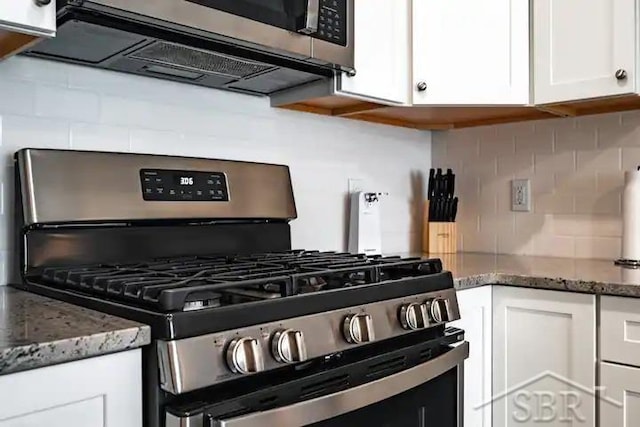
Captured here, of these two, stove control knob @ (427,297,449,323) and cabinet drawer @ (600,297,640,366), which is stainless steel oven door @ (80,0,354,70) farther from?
cabinet drawer @ (600,297,640,366)

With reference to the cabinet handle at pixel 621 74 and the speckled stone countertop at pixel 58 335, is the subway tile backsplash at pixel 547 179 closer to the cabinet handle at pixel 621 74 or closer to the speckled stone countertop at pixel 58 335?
the cabinet handle at pixel 621 74

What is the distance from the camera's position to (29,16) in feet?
3.55

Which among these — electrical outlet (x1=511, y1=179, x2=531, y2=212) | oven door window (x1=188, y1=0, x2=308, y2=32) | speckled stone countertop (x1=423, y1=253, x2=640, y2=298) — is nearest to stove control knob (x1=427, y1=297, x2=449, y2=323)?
speckled stone countertop (x1=423, y1=253, x2=640, y2=298)

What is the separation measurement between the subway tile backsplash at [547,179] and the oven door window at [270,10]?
1.17m

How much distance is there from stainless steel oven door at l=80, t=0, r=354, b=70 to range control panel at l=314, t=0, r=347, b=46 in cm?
2

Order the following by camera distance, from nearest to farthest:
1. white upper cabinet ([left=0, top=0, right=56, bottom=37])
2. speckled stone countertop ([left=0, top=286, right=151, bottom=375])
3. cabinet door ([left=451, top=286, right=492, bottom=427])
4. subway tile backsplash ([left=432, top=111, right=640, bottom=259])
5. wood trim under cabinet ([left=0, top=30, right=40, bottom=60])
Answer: speckled stone countertop ([left=0, top=286, right=151, bottom=375]), white upper cabinet ([left=0, top=0, right=56, bottom=37]), wood trim under cabinet ([left=0, top=30, right=40, bottom=60]), cabinet door ([left=451, top=286, right=492, bottom=427]), subway tile backsplash ([left=432, top=111, right=640, bottom=259])

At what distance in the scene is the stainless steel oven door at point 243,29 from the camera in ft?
4.06

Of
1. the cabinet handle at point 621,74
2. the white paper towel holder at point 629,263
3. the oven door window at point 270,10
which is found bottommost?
the white paper towel holder at point 629,263

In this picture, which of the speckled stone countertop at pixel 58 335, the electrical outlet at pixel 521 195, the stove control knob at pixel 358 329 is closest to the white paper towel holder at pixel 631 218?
the electrical outlet at pixel 521 195

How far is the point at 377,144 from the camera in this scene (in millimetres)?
2299

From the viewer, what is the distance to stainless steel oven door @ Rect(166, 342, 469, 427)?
931 millimetres

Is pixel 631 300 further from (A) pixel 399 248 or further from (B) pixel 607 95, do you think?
(A) pixel 399 248

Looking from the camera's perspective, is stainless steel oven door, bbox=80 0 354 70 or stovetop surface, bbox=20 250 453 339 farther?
stainless steel oven door, bbox=80 0 354 70

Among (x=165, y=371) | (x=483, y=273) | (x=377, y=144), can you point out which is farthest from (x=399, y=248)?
(x=165, y=371)
